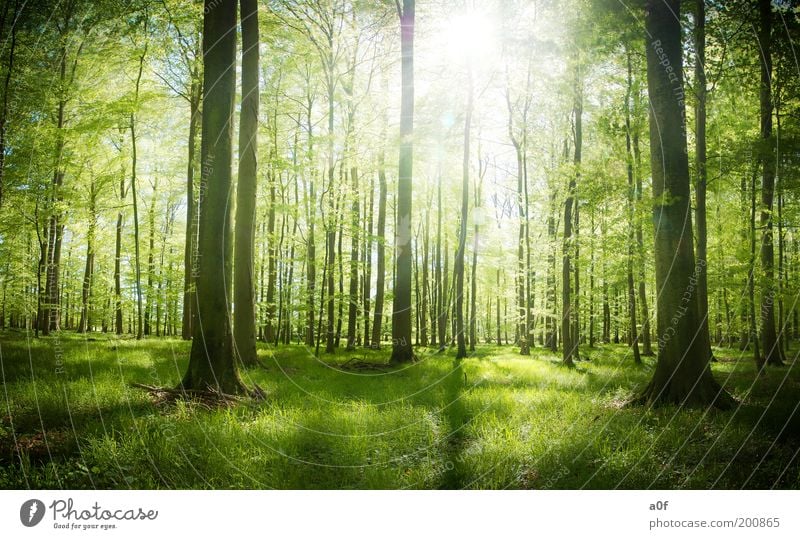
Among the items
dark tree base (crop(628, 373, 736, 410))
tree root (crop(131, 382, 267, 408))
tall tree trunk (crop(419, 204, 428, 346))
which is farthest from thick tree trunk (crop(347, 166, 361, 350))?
dark tree base (crop(628, 373, 736, 410))

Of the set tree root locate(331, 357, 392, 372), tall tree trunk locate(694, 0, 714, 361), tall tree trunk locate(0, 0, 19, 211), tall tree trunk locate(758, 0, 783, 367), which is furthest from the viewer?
tree root locate(331, 357, 392, 372)

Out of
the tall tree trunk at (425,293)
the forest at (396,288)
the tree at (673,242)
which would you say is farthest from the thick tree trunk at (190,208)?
the tree at (673,242)

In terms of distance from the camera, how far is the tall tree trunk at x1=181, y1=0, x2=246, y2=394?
193 inches

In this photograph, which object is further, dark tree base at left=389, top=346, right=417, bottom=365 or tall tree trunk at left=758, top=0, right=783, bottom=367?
dark tree base at left=389, top=346, right=417, bottom=365

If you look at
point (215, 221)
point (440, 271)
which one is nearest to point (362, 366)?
point (215, 221)

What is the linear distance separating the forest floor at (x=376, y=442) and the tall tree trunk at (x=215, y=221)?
667 millimetres

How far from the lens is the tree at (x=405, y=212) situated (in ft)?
30.6

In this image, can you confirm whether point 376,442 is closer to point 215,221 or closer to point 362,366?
point 215,221

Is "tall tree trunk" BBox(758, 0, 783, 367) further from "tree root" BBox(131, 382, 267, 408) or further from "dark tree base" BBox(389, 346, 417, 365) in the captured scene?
"tree root" BBox(131, 382, 267, 408)

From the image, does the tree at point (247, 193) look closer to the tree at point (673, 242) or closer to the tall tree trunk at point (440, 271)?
the tree at point (673, 242)

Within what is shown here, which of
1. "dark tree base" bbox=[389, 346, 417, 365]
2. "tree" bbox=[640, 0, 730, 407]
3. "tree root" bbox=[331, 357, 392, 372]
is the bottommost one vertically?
"tree root" bbox=[331, 357, 392, 372]

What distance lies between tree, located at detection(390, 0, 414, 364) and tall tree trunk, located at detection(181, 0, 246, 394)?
15.8ft

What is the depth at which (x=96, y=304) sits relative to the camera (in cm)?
1773
